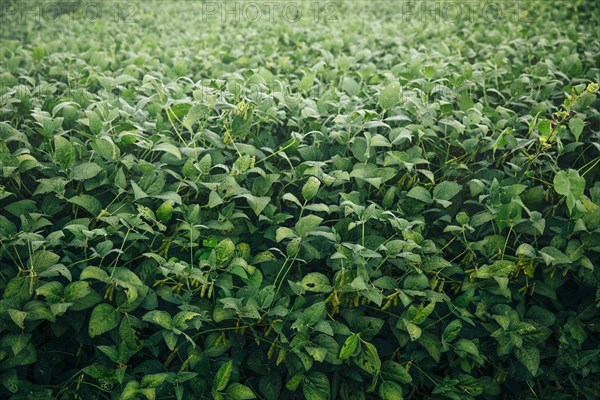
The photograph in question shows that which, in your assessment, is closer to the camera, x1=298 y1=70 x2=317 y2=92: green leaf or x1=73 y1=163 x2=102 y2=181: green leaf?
x1=73 y1=163 x2=102 y2=181: green leaf

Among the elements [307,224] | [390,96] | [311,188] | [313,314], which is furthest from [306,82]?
[313,314]

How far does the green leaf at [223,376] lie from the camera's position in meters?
1.56

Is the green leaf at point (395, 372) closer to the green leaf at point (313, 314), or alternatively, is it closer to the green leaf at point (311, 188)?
the green leaf at point (313, 314)

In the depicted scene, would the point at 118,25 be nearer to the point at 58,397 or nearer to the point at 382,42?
the point at 382,42

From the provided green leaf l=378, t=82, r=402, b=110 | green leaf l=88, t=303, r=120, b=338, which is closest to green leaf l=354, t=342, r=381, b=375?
green leaf l=88, t=303, r=120, b=338

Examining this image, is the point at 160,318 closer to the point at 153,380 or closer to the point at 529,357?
the point at 153,380

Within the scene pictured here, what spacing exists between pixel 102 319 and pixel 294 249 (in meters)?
0.59

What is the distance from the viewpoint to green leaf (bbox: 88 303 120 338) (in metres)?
1.56

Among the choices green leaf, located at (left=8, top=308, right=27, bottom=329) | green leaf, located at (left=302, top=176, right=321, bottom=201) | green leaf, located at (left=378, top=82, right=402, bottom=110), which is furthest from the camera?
green leaf, located at (left=378, top=82, right=402, bottom=110)

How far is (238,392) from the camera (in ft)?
5.22

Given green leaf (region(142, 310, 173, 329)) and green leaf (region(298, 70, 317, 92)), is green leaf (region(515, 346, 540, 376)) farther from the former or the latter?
green leaf (region(298, 70, 317, 92))

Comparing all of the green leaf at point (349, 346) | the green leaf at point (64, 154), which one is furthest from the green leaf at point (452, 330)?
the green leaf at point (64, 154)

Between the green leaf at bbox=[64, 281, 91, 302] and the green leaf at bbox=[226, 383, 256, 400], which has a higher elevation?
the green leaf at bbox=[64, 281, 91, 302]

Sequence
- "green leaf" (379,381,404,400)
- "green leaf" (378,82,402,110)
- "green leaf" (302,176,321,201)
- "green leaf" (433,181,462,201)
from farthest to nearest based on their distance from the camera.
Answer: "green leaf" (378,82,402,110) < "green leaf" (433,181,462,201) < "green leaf" (302,176,321,201) < "green leaf" (379,381,404,400)
